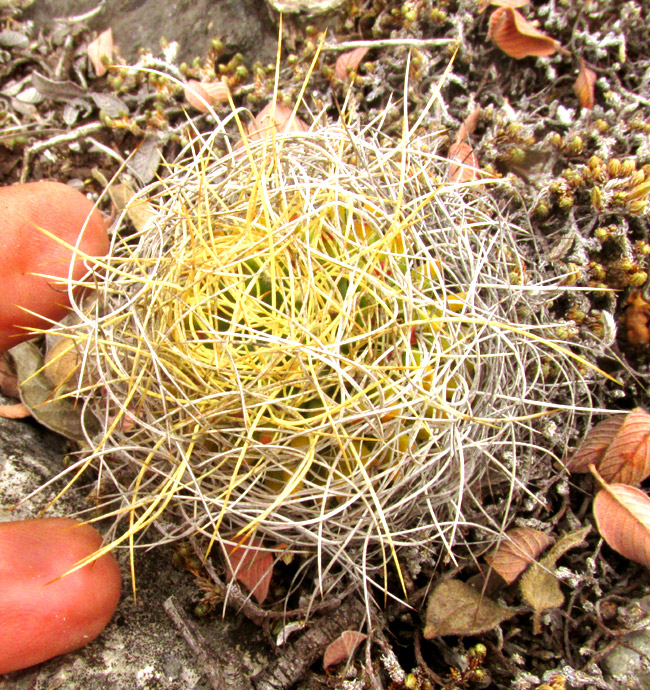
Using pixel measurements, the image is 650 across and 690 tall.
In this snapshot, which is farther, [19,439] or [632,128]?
[632,128]

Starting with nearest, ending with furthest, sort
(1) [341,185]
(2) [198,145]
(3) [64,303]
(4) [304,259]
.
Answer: (4) [304,259] → (1) [341,185] → (3) [64,303] → (2) [198,145]

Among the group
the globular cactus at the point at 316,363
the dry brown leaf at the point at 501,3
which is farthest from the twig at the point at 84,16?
the dry brown leaf at the point at 501,3

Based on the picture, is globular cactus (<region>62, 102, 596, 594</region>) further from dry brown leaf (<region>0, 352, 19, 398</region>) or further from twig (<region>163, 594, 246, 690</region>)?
dry brown leaf (<region>0, 352, 19, 398</region>)

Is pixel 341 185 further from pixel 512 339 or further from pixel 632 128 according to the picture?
pixel 632 128

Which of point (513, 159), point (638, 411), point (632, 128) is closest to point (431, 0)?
point (513, 159)

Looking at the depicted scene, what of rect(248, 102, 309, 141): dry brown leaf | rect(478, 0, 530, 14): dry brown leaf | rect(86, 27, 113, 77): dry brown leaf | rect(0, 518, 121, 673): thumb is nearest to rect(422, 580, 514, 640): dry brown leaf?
rect(0, 518, 121, 673): thumb

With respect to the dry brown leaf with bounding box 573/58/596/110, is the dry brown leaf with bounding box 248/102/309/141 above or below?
below

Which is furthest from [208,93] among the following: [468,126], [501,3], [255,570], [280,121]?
[255,570]

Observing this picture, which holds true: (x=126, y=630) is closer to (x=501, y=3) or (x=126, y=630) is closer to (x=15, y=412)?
(x=15, y=412)
